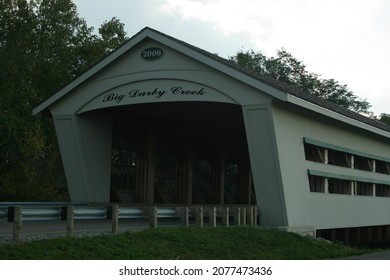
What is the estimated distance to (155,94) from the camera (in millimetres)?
22047

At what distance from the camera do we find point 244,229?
17.6 m

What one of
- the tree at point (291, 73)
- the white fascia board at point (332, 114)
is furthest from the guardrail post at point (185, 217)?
the tree at point (291, 73)

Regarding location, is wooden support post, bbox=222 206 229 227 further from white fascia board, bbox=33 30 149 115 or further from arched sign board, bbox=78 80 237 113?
white fascia board, bbox=33 30 149 115

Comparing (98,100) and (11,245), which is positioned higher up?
Answer: (98,100)

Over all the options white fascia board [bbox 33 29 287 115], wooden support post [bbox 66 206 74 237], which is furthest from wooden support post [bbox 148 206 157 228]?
white fascia board [bbox 33 29 287 115]

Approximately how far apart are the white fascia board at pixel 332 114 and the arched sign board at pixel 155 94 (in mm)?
1955

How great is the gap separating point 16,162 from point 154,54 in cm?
1878

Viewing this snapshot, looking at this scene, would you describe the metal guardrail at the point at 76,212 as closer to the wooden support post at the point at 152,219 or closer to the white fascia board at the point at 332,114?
the wooden support post at the point at 152,219

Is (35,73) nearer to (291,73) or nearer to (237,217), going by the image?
(237,217)

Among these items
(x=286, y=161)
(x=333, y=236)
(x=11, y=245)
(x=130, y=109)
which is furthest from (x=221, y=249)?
(x=333, y=236)

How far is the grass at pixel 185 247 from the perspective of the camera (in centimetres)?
1125

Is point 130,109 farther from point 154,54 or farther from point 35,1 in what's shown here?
point 35,1

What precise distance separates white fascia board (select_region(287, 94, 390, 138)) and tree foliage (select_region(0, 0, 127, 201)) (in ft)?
54.0

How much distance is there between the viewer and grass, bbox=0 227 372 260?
11.2m
